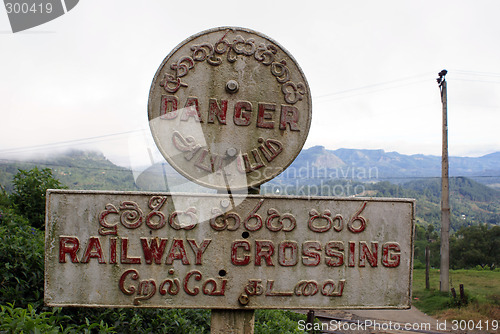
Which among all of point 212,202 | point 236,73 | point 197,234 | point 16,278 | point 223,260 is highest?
point 236,73

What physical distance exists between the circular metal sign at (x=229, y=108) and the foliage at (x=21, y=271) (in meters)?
1.99

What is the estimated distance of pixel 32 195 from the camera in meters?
6.11

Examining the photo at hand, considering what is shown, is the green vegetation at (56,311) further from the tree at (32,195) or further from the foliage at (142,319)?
the tree at (32,195)

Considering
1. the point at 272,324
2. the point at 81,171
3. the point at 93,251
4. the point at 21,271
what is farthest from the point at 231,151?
the point at 81,171

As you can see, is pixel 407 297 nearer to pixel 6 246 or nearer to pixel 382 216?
pixel 382 216

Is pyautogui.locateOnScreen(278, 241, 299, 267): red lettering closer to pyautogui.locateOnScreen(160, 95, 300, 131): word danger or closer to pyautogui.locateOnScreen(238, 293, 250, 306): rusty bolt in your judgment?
pyautogui.locateOnScreen(238, 293, 250, 306): rusty bolt

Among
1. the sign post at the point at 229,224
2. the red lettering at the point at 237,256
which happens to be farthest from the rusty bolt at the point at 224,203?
the red lettering at the point at 237,256

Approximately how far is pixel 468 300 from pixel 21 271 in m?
15.6

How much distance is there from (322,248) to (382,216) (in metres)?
0.42

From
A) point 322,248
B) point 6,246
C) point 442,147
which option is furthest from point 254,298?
point 442,147

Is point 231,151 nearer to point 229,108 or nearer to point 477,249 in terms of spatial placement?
point 229,108

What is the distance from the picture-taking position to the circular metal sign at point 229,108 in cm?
231

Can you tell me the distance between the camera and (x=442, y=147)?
15.9 meters

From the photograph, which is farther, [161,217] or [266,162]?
[266,162]
